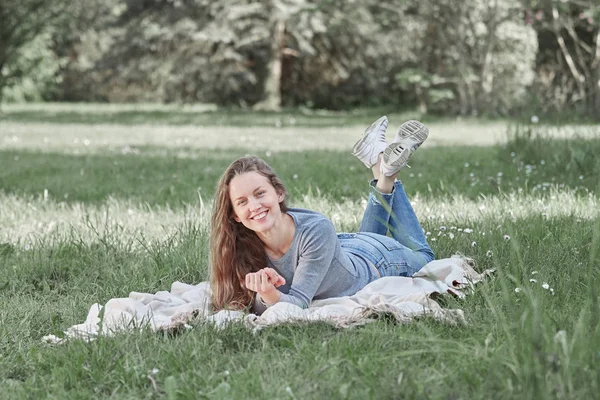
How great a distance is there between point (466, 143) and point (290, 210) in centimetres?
640

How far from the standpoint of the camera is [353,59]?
2114cm

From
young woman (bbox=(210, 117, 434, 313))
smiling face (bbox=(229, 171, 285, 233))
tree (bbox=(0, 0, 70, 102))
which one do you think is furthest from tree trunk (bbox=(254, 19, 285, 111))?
smiling face (bbox=(229, 171, 285, 233))

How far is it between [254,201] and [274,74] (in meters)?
17.0

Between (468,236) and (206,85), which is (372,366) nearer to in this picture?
(468,236)

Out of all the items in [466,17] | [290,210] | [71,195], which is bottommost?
[71,195]

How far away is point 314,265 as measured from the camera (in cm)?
320

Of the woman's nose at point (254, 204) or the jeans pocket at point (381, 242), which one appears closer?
the woman's nose at point (254, 204)

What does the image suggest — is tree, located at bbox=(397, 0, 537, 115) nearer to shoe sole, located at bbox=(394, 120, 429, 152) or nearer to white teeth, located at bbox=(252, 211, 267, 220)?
shoe sole, located at bbox=(394, 120, 429, 152)

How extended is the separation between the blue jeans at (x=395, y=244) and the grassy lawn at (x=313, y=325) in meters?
0.29

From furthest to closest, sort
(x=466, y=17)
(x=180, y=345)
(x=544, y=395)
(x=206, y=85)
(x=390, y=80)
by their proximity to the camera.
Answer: (x=390, y=80), (x=206, y=85), (x=466, y=17), (x=180, y=345), (x=544, y=395)

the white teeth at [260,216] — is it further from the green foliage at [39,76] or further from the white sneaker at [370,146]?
the green foliage at [39,76]

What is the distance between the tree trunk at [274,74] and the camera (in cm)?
1922

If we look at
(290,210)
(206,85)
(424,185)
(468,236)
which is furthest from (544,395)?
(206,85)

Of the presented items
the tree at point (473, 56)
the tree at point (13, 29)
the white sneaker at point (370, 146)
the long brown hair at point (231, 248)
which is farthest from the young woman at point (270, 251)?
the tree at point (473, 56)
